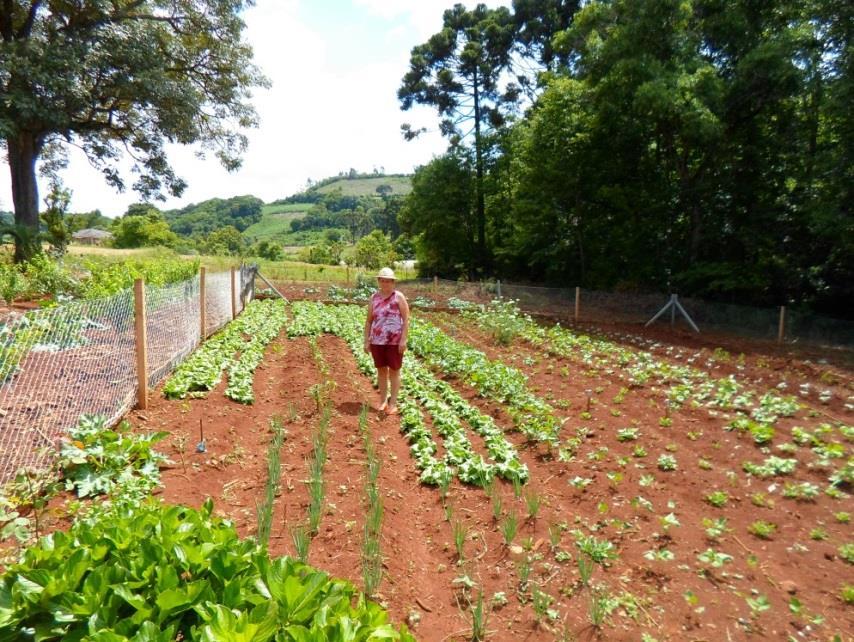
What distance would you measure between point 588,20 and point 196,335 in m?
18.0

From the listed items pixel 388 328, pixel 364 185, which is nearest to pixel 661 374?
pixel 388 328

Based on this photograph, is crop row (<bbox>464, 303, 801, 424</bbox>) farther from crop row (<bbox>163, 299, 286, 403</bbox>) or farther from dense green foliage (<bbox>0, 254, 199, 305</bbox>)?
dense green foliage (<bbox>0, 254, 199, 305</bbox>)

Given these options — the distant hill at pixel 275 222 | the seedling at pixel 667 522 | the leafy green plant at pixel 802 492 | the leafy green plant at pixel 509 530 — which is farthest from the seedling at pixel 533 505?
the distant hill at pixel 275 222

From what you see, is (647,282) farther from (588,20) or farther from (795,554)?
(795,554)

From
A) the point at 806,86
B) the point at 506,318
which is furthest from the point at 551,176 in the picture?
the point at 506,318

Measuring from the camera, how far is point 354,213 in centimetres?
10612

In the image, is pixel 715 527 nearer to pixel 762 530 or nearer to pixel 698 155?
pixel 762 530

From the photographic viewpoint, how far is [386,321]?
6129 mm

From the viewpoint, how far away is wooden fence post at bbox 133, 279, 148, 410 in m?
5.54

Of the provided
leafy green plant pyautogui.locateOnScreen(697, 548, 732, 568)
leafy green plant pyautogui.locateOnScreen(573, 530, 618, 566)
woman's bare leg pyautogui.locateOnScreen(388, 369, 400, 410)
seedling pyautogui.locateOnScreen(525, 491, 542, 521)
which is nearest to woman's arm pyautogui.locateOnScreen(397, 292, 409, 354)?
woman's bare leg pyautogui.locateOnScreen(388, 369, 400, 410)

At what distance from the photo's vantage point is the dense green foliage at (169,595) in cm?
152

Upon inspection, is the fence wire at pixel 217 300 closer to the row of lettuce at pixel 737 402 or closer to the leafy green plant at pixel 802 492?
the row of lettuce at pixel 737 402

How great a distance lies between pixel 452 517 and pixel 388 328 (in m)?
2.77

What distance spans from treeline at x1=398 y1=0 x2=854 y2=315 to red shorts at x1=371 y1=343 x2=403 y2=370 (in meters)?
13.3
